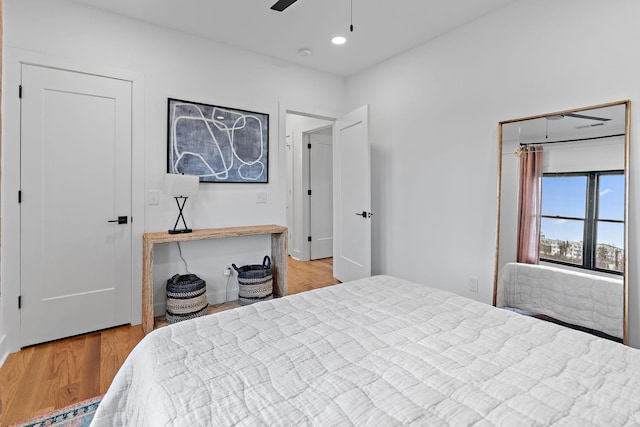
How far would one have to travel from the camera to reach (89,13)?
8.79 ft

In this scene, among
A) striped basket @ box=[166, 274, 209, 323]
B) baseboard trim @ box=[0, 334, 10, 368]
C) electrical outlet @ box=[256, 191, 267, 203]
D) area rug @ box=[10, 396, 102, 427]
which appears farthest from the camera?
electrical outlet @ box=[256, 191, 267, 203]

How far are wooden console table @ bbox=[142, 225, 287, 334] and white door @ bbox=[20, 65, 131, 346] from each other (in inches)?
11.0

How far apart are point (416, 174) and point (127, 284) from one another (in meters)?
2.86

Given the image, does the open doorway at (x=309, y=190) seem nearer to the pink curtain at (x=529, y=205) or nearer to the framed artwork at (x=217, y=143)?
the framed artwork at (x=217, y=143)

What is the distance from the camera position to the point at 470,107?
295 cm

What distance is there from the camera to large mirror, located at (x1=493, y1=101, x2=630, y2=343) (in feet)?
7.08

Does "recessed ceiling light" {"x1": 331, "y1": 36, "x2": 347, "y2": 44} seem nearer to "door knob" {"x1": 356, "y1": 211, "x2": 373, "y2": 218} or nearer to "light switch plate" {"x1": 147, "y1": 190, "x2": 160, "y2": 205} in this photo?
"door knob" {"x1": 356, "y1": 211, "x2": 373, "y2": 218}

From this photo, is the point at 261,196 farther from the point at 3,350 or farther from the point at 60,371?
the point at 3,350

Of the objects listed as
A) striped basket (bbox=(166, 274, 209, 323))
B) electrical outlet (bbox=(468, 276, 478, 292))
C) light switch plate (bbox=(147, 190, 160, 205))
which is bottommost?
striped basket (bbox=(166, 274, 209, 323))

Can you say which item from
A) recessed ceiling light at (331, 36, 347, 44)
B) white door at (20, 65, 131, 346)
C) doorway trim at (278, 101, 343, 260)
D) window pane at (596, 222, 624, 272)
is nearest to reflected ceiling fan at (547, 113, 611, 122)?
window pane at (596, 222, 624, 272)

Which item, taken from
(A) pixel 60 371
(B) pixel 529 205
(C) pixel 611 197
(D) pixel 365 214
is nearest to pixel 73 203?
(A) pixel 60 371

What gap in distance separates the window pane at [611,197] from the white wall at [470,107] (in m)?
0.07

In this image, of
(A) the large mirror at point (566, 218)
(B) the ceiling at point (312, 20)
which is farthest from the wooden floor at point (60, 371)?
(A) the large mirror at point (566, 218)

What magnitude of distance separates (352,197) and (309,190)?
1664 millimetres
